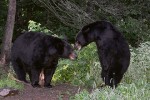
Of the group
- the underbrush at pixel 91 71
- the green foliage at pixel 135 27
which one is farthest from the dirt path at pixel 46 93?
the green foliage at pixel 135 27

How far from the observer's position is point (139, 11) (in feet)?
59.1

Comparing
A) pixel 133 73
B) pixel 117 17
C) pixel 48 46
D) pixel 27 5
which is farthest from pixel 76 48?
pixel 27 5

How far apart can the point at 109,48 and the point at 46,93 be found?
4.58ft

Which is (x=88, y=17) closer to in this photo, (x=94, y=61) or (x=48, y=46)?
(x=94, y=61)

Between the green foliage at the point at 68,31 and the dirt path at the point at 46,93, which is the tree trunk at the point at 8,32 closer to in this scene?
the green foliage at the point at 68,31

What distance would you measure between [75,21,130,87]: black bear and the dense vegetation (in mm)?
268

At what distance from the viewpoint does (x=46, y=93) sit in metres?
7.27

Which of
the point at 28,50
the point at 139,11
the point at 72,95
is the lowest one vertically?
the point at 72,95

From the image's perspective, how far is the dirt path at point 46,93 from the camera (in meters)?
6.96

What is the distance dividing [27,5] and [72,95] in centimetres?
1517

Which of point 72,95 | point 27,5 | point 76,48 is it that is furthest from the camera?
point 27,5

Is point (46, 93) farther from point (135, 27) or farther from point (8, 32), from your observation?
point (135, 27)

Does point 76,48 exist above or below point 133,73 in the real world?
above

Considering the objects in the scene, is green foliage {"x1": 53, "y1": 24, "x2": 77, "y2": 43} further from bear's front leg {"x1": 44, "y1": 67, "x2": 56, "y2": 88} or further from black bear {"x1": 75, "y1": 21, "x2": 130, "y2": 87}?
black bear {"x1": 75, "y1": 21, "x2": 130, "y2": 87}
